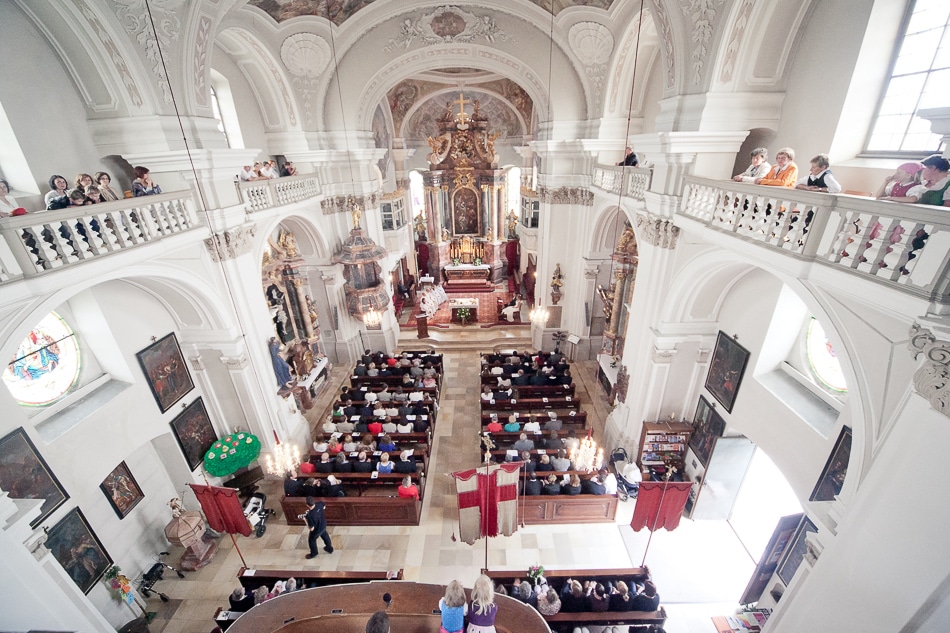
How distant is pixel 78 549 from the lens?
599cm

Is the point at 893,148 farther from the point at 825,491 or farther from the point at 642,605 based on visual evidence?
the point at 642,605

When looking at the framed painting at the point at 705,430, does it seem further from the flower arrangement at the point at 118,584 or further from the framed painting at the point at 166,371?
the framed painting at the point at 166,371

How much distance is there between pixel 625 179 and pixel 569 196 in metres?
3.48

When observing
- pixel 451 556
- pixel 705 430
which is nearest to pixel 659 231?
pixel 705 430

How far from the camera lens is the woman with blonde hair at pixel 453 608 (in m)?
4.36

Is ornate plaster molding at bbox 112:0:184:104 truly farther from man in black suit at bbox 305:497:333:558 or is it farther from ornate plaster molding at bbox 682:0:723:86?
ornate plaster molding at bbox 682:0:723:86

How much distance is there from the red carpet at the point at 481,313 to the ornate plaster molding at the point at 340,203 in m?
5.40

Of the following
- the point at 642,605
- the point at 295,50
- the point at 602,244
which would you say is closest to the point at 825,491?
the point at 642,605

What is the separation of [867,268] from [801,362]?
333 centimetres

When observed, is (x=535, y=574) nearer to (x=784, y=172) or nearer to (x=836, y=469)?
(x=836, y=469)

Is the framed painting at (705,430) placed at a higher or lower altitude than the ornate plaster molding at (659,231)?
lower

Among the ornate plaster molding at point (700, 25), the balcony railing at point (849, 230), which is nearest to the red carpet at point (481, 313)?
the ornate plaster molding at point (700, 25)

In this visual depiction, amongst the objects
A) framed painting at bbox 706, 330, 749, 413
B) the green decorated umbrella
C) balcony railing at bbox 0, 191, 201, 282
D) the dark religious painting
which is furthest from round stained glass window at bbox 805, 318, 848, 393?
the green decorated umbrella

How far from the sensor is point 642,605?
5859 mm
